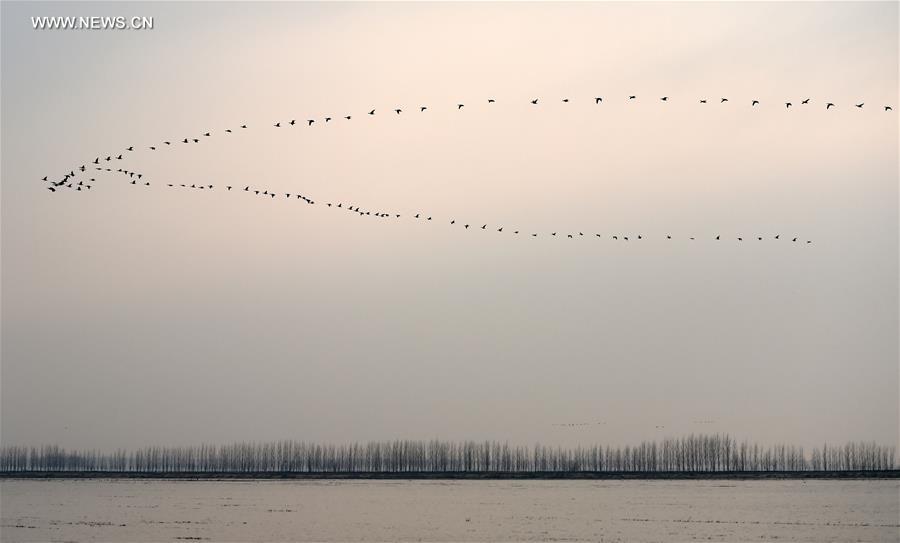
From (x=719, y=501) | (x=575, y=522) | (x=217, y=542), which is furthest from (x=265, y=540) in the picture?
(x=719, y=501)

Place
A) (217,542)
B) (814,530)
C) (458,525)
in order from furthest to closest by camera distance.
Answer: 1. (458,525)
2. (814,530)
3. (217,542)

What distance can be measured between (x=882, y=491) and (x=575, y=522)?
53.4m

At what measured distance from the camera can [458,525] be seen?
231 feet

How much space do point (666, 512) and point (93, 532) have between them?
37.5 meters

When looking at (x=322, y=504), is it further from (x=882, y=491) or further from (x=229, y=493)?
(x=882, y=491)

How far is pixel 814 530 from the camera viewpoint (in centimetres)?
6600

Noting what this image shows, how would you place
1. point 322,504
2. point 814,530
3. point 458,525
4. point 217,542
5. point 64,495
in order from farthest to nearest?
point 64,495 → point 322,504 → point 458,525 → point 814,530 → point 217,542

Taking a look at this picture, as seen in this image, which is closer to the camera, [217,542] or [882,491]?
[217,542]

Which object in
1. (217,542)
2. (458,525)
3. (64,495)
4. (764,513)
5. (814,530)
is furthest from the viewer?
(64,495)

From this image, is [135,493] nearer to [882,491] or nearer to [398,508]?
[398,508]

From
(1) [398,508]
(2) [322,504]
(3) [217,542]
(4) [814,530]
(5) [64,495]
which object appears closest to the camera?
(3) [217,542]

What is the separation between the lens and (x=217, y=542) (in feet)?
196

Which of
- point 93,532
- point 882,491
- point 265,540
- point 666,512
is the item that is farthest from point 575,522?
point 882,491

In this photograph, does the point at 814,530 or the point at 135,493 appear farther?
the point at 135,493
